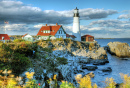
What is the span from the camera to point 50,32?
4119 cm

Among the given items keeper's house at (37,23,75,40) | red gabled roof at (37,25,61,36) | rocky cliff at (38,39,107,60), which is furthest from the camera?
red gabled roof at (37,25,61,36)

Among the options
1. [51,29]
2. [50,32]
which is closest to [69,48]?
[50,32]

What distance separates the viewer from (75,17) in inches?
1903

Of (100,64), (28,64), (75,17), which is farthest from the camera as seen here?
(75,17)

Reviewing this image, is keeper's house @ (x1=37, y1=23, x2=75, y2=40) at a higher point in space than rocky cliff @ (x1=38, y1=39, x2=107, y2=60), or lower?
higher

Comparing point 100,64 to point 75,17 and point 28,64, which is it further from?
point 75,17

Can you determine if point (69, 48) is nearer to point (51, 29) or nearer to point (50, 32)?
point (50, 32)

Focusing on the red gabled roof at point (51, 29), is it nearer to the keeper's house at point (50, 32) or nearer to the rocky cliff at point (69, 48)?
the keeper's house at point (50, 32)

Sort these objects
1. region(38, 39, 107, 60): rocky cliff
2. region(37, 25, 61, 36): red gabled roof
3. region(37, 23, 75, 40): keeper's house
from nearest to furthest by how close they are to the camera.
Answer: region(38, 39, 107, 60): rocky cliff
region(37, 23, 75, 40): keeper's house
region(37, 25, 61, 36): red gabled roof

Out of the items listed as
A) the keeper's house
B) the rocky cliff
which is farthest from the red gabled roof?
the rocky cliff

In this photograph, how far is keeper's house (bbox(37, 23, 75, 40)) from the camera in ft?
132

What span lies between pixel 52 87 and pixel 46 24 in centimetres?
3891

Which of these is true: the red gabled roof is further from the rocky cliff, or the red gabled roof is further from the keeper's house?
the rocky cliff

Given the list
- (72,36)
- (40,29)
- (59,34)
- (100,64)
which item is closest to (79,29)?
(72,36)
